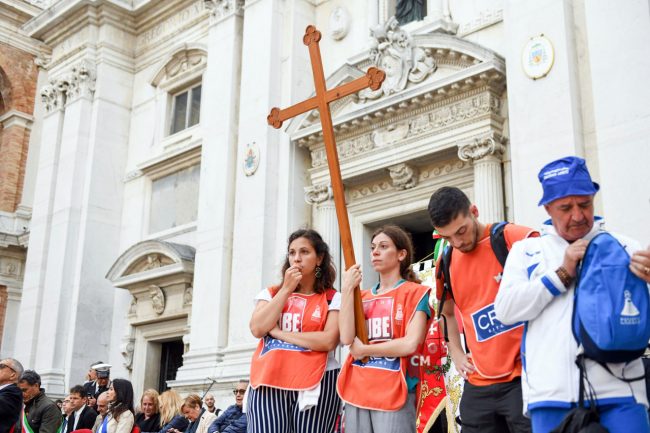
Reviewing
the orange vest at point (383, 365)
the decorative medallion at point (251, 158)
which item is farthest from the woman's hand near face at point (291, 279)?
the decorative medallion at point (251, 158)

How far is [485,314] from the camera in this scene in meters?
3.59

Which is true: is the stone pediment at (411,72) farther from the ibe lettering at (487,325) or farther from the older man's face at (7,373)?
the ibe lettering at (487,325)

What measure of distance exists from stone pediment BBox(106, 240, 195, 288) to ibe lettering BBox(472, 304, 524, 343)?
1022 centimetres

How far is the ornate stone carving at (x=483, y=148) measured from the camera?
9.45 meters

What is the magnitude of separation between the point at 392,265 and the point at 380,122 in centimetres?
668

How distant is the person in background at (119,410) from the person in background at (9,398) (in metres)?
1.12

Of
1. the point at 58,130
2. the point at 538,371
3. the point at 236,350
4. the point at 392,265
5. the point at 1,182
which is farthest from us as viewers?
the point at 1,182

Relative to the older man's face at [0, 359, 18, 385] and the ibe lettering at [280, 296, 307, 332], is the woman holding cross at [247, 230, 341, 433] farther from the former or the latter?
the older man's face at [0, 359, 18, 385]

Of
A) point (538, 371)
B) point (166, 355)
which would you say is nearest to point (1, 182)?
point (166, 355)

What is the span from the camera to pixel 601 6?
8.33m

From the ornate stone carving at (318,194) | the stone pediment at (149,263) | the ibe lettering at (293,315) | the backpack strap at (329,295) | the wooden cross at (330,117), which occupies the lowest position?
the ibe lettering at (293,315)

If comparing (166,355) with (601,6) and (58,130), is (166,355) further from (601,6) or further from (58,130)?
(601,6)

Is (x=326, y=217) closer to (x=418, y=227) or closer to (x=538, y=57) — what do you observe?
(x=418, y=227)

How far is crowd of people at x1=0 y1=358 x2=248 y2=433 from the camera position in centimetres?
610
